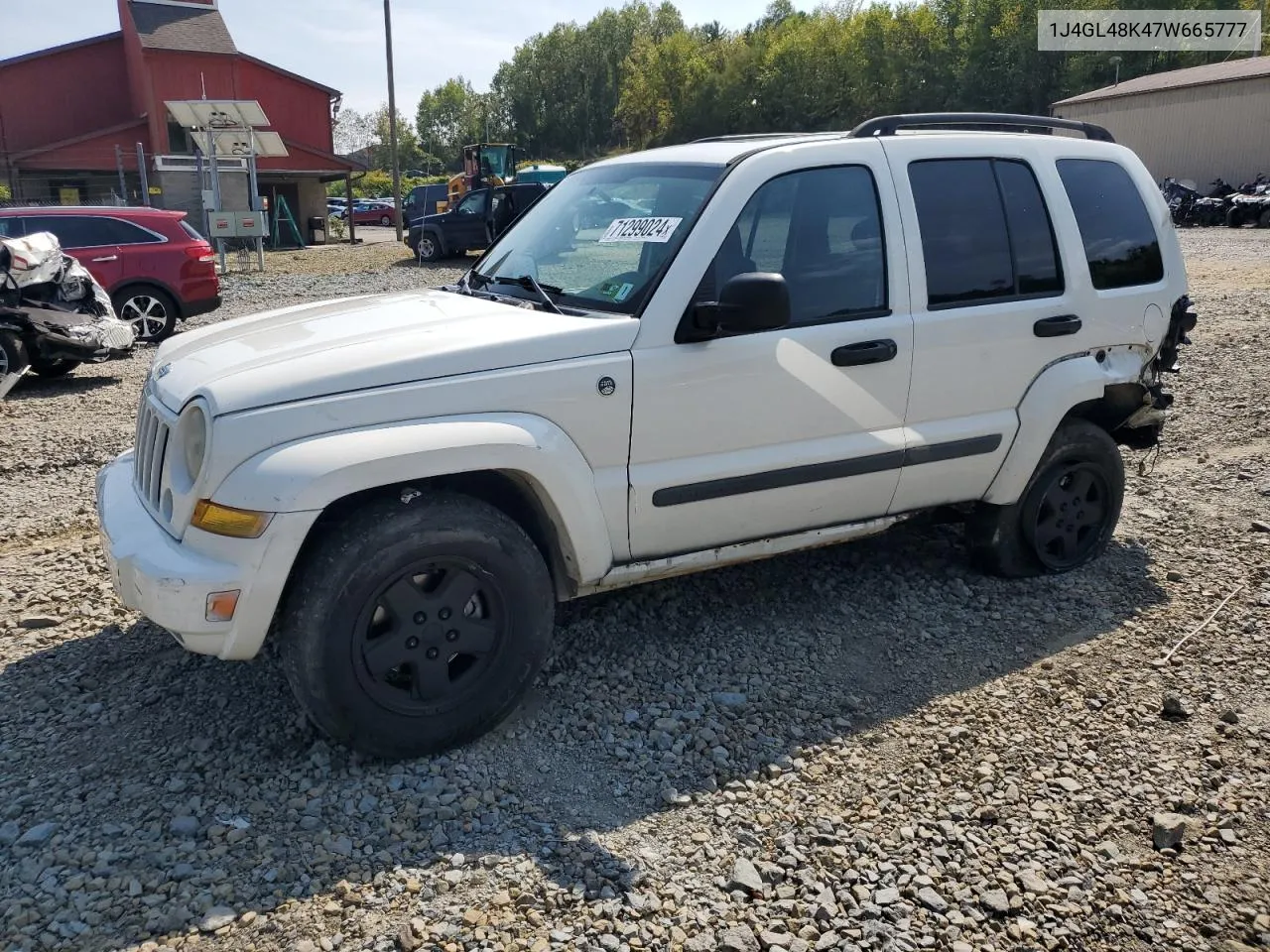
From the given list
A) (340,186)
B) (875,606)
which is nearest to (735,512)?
(875,606)

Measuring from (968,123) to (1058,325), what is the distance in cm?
100

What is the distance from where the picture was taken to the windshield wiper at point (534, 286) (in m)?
3.80

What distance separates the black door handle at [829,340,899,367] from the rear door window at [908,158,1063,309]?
0.99 ft

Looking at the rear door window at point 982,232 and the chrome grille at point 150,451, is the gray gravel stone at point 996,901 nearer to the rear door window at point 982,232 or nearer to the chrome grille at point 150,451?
the rear door window at point 982,232

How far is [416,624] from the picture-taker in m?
3.28

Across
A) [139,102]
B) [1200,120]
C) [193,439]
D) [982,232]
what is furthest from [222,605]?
[1200,120]

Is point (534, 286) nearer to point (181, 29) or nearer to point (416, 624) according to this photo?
point (416, 624)

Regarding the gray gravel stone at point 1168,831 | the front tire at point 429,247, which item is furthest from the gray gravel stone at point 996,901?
the front tire at point 429,247

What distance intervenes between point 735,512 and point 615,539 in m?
0.49

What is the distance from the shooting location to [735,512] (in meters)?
3.80

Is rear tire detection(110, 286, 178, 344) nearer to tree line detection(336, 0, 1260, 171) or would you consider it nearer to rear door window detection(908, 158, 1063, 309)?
rear door window detection(908, 158, 1063, 309)

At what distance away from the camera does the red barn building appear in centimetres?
3475

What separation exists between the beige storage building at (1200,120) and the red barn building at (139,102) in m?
29.6

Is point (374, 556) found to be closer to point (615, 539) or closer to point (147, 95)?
point (615, 539)
